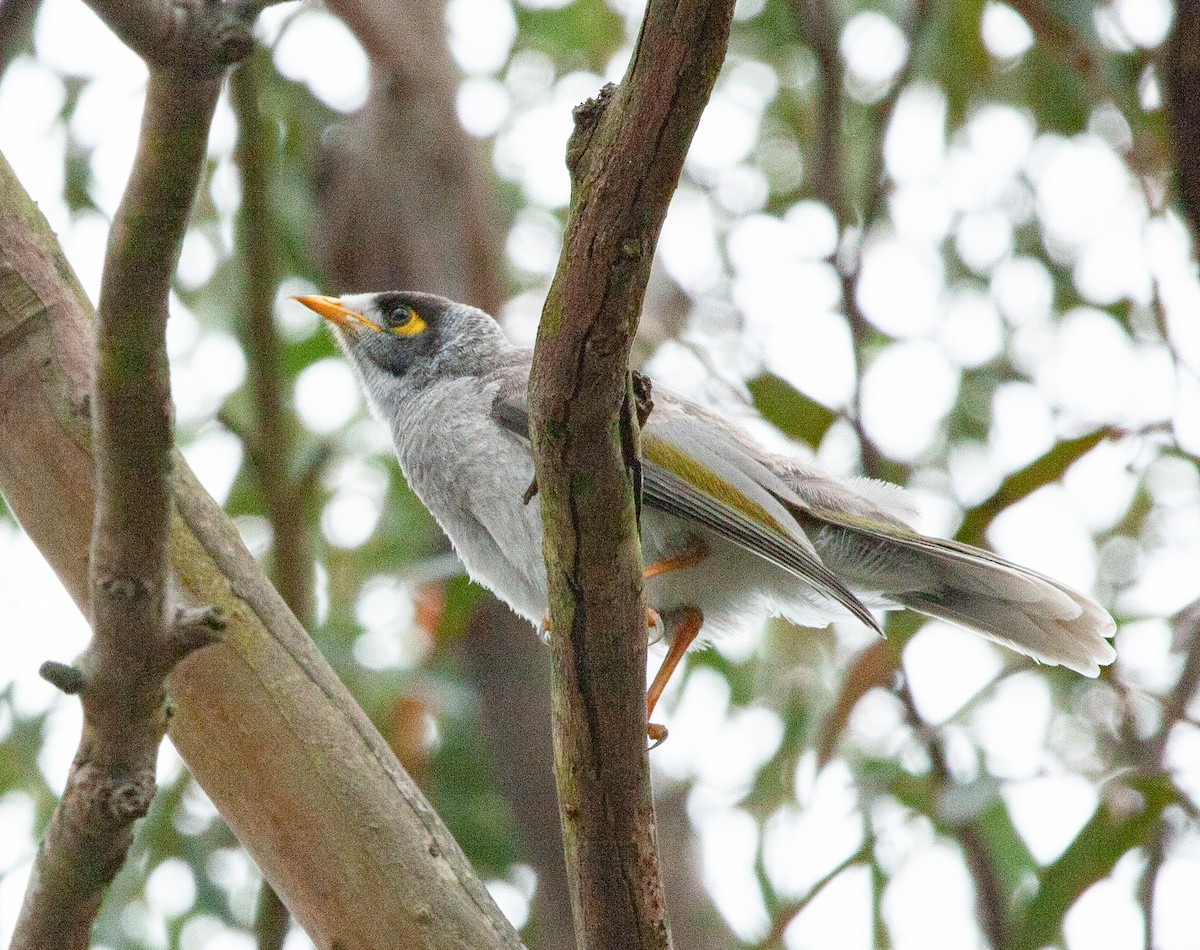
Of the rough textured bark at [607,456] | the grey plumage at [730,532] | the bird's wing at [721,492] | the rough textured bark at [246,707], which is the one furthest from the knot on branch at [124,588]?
the grey plumage at [730,532]

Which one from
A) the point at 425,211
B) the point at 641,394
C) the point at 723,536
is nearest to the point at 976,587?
the point at 723,536

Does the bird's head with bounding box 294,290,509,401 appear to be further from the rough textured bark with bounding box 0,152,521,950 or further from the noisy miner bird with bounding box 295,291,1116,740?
the rough textured bark with bounding box 0,152,521,950

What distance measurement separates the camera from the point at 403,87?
296 inches

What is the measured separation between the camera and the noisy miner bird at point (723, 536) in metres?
4.11

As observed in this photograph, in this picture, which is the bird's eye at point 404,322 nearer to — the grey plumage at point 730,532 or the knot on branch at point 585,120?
the grey plumage at point 730,532

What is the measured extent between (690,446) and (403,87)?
408 centimetres

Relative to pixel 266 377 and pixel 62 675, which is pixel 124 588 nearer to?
pixel 62 675

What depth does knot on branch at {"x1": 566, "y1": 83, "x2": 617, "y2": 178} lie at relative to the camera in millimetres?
2465

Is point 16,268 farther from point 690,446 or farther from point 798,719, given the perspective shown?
point 798,719

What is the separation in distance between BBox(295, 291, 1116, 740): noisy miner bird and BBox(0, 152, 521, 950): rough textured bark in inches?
32.3

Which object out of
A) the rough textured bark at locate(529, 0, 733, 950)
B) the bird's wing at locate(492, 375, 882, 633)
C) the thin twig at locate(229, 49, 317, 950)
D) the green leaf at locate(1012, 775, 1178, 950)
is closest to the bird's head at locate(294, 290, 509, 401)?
the thin twig at locate(229, 49, 317, 950)

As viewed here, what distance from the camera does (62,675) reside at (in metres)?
2.20

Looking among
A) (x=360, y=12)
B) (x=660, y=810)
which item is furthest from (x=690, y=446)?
(x=360, y=12)

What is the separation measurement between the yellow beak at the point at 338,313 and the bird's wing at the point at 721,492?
129cm
